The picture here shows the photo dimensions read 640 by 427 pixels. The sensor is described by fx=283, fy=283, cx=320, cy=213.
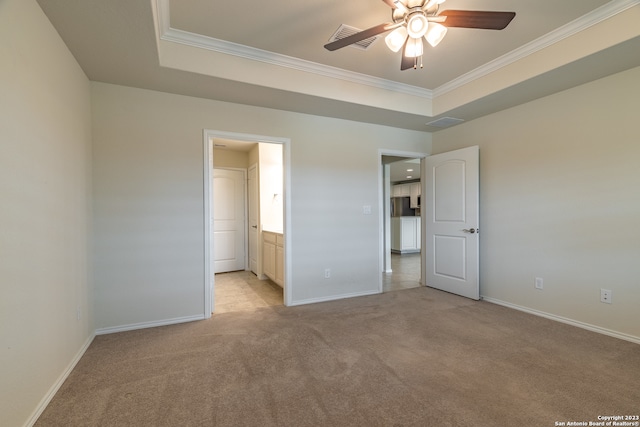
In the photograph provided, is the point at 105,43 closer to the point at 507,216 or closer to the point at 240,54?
the point at 240,54

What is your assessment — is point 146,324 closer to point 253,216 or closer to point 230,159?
point 253,216

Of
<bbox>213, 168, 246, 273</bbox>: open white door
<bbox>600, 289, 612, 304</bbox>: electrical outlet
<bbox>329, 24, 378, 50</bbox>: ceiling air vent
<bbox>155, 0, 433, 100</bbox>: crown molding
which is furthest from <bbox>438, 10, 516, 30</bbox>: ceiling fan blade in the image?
<bbox>213, 168, 246, 273</bbox>: open white door

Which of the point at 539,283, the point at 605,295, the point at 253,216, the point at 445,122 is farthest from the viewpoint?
the point at 253,216

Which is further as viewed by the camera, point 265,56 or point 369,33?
point 265,56

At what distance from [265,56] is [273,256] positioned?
271 cm

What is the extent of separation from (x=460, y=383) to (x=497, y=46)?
9.51ft

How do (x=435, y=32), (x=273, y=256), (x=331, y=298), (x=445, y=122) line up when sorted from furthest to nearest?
(x=273, y=256), (x=445, y=122), (x=331, y=298), (x=435, y=32)

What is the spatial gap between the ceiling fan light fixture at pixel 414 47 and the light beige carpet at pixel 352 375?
7.59 ft

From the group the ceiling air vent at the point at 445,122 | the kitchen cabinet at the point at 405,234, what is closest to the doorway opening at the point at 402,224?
the kitchen cabinet at the point at 405,234

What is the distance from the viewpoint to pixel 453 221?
396 cm

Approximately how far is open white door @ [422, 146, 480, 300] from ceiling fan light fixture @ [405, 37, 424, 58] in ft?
6.82

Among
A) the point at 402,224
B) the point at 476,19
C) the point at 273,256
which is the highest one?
the point at 476,19

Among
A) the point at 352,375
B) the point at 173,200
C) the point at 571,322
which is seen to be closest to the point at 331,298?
the point at 352,375

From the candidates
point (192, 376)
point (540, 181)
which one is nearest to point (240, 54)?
point (192, 376)
